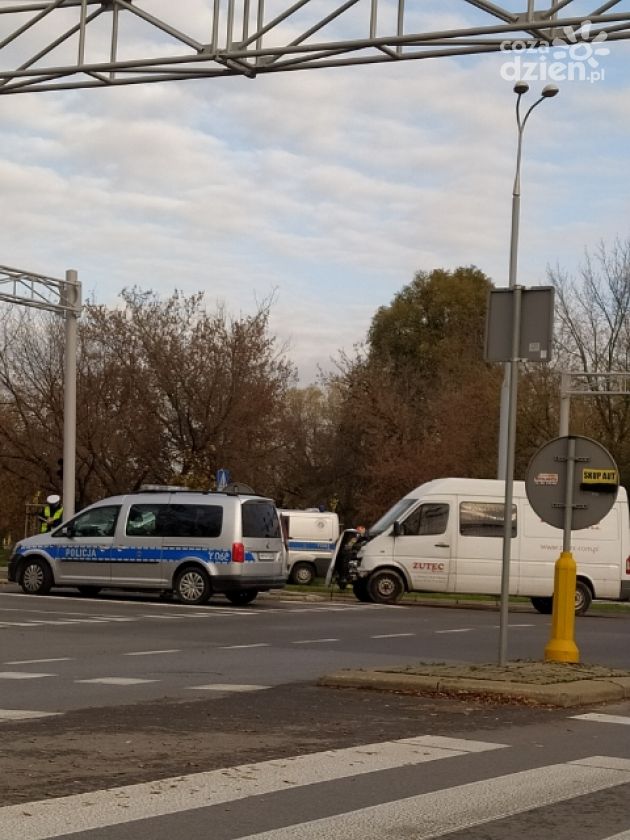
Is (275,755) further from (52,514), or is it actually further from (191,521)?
(52,514)

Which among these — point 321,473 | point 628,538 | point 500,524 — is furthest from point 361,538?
point 321,473

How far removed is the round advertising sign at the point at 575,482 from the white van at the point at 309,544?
25.7m

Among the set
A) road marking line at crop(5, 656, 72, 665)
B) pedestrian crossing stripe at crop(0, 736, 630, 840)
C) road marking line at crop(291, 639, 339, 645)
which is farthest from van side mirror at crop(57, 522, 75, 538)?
pedestrian crossing stripe at crop(0, 736, 630, 840)

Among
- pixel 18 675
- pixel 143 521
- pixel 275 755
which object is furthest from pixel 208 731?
pixel 143 521

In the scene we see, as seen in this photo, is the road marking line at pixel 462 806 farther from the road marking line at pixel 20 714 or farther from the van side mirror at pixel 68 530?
the van side mirror at pixel 68 530

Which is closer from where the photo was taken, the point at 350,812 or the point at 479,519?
the point at 350,812

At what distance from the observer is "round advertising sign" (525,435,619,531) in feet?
42.7

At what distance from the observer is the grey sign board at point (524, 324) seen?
12.6 metres

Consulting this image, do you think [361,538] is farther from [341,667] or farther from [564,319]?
[564,319]

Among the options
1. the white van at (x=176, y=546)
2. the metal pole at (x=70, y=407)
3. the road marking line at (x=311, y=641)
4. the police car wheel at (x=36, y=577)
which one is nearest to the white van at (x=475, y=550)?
the white van at (x=176, y=546)

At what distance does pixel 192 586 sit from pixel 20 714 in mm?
16262

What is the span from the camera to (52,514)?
35.6m

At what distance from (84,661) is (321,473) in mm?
47581

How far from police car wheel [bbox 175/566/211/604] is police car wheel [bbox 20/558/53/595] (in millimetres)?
2941
